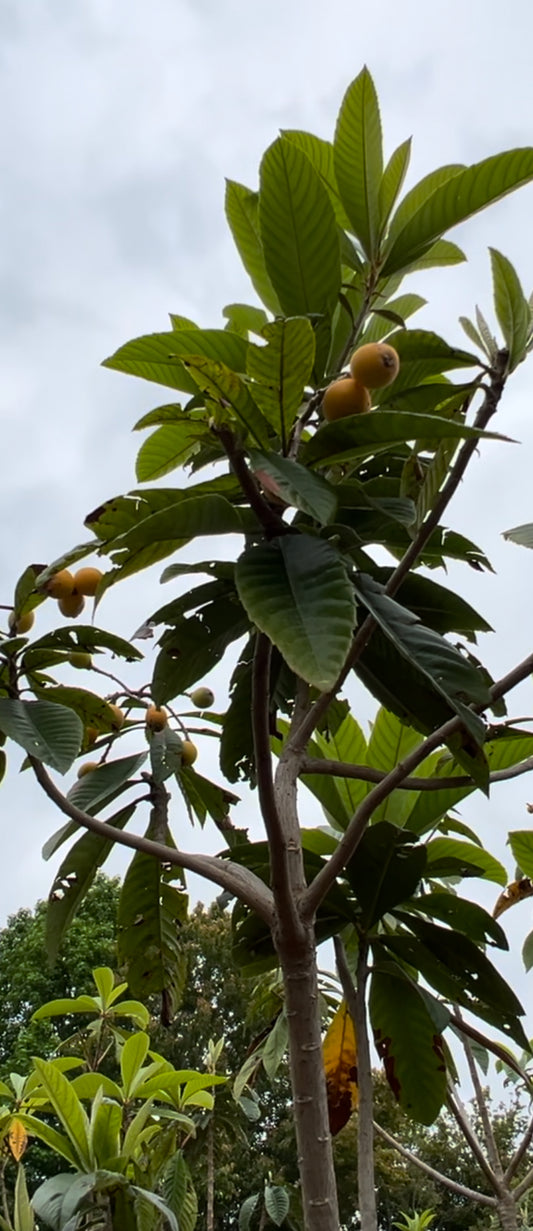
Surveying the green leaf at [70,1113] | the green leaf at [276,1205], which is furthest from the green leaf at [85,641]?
the green leaf at [276,1205]

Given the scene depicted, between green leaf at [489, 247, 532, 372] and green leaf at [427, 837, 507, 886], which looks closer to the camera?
green leaf at [489, 247, 532, 372]

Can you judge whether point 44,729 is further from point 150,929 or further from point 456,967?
point 456,967

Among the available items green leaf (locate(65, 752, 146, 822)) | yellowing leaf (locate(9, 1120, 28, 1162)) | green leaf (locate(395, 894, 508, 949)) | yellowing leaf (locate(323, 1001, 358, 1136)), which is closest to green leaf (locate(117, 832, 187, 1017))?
green leaf (locate(65, 752, 146, 822))

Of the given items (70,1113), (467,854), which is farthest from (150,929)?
(70,1113)

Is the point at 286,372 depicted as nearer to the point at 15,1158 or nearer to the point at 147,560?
the point at 147,560

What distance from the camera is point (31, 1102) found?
3.74 metres

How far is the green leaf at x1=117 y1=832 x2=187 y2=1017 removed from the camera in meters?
1.67

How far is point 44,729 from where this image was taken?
129 cm

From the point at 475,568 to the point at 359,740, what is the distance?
574mm

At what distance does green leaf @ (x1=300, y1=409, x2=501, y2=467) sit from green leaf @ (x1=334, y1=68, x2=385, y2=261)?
1.43 ft

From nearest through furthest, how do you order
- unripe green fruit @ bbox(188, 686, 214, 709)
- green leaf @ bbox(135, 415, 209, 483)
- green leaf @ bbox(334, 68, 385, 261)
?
green leaf @ bbox(334, 68, 385, 261)
green leaf @ bbox(135, 415, 209, 483)
unripe green fruit @ bbox(188, 686, 214, 709)

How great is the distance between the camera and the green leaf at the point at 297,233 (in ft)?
4.07

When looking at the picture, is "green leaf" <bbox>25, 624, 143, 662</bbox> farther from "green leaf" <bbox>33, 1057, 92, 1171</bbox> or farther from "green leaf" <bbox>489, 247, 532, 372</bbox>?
"green leaf" <bbox>33, 1057, 92, 1171</bbox>

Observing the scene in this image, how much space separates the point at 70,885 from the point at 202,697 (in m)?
0.41
